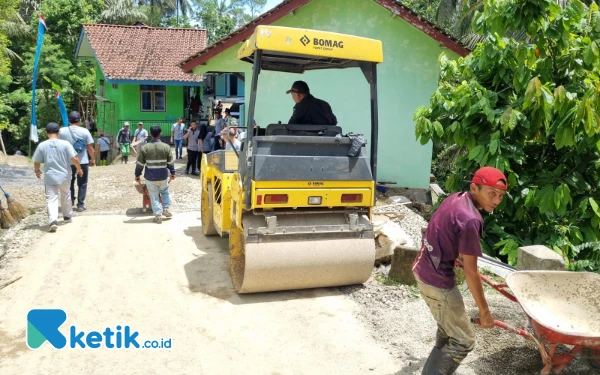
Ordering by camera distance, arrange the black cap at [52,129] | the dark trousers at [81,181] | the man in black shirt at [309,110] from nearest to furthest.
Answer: the man in black shirt at [309,110] → the black cap at [52,129] → the dark trousers at [81,181]

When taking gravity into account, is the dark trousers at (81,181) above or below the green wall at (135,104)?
below

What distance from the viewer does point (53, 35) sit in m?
28.9

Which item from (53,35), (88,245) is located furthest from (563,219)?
(53,35)

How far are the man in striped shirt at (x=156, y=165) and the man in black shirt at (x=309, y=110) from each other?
9.87 ft

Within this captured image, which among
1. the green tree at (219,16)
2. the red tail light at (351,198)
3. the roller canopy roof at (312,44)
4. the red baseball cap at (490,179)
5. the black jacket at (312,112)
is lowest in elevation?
the red tail light at (351,198)

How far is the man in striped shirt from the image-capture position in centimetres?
841

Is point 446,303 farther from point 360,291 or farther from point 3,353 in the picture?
point 3,353

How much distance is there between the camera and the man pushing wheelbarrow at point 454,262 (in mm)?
3461

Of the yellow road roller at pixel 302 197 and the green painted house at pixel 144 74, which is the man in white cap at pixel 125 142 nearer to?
the green painted house at pixel 144 74

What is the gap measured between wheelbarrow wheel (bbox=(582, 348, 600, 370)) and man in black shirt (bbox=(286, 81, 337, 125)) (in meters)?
3.53

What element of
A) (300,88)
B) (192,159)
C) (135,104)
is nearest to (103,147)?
(135,104)

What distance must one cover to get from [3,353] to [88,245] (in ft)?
9.97

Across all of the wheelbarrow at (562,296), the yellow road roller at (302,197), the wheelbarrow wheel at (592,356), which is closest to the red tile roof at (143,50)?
the yellow road roller at (302,197)

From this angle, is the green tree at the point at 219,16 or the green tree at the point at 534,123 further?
the green tree at the point at 219,16
